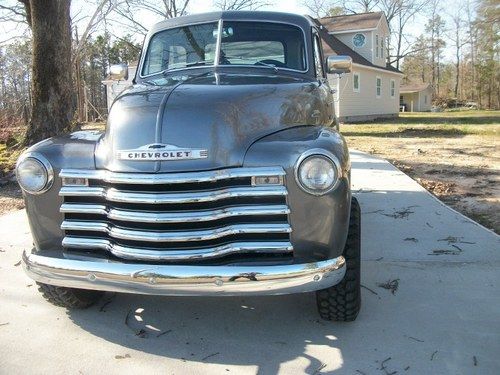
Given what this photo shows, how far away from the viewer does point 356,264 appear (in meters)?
3.21

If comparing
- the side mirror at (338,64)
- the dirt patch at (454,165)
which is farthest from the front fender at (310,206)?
the dirt patch at (454,165)

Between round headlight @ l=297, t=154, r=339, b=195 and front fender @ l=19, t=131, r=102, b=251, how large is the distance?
3.99 ft

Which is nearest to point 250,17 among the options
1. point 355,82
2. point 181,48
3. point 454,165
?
point 181,48

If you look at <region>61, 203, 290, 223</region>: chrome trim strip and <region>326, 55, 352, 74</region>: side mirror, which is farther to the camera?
<region>326, 55, 352, 74</region>: side mirror

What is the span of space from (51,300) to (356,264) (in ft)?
6.95

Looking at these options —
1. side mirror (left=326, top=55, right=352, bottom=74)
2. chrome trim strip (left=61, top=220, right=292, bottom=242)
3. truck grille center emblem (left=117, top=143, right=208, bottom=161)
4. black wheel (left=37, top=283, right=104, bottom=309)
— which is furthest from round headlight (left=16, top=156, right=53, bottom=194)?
side mirror (left=326, top=55, right=352, bottom=74)

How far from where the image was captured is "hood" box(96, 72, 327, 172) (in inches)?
112

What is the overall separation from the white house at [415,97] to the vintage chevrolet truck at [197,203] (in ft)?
184

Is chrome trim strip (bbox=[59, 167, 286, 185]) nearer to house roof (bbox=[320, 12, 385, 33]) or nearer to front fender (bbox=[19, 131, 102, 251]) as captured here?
front fender (bbox=[19, 131, 102, 251])

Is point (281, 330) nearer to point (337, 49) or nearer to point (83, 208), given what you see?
point (83, 208)

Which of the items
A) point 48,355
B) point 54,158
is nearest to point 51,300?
point 48,355

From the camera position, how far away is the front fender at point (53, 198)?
3027 millimetres

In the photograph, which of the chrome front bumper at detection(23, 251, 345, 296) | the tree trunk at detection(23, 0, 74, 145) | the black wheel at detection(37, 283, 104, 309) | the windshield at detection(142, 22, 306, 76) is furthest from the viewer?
the tree trunk at detection(23, 0, 74, 145)

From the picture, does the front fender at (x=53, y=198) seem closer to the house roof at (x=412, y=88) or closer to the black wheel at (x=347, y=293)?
the black wheel at (x=347, y=293)
